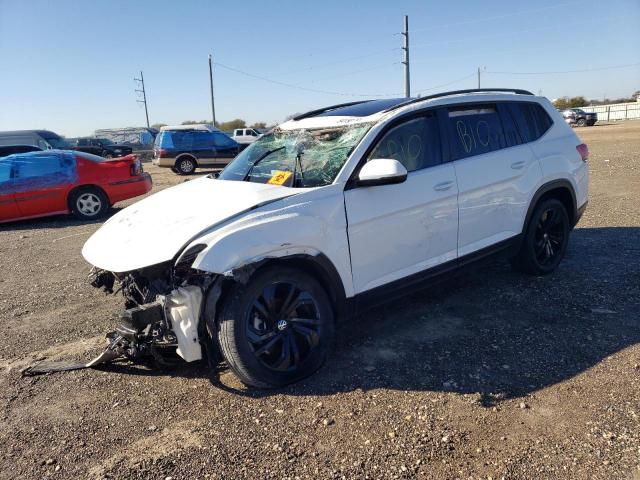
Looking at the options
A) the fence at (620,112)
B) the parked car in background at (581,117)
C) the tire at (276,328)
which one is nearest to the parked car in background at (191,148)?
the tire at (276,328)

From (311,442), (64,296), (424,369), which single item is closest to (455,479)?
(311,442)

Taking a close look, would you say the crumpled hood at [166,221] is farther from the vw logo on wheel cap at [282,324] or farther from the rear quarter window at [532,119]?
the rear quarter window at [532,119]

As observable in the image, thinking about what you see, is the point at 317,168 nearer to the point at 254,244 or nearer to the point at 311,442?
the point at 254,244

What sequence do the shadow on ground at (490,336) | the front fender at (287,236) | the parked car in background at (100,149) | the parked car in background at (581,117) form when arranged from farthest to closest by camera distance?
1. the parked car in background at (581,117)
2. the parked car in background at (100,149)
3. the shadow on ground at (490,336)
4. the front fender at (287,236)

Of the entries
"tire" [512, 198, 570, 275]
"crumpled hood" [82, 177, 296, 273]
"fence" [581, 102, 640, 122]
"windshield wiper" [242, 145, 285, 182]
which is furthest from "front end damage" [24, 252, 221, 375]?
"fence" [581, 102, 640, 122]

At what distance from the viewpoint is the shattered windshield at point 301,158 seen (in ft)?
12.0

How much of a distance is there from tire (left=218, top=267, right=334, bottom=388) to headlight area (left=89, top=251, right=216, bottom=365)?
0.18m

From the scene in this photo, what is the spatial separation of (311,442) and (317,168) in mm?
1899

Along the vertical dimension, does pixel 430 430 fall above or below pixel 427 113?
below

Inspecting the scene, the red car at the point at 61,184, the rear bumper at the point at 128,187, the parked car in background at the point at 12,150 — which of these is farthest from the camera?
the parked car in background at the point at 12,150

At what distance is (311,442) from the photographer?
109 inches

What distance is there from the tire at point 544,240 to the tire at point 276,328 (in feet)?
8.27

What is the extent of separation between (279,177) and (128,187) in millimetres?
7885

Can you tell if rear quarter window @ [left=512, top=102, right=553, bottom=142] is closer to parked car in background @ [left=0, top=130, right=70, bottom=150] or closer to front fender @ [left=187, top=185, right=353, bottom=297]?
front fender @ [left=187, top=185, right=353, bottom=297]
